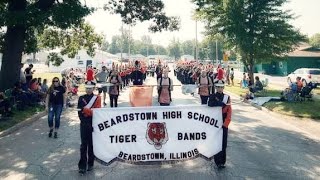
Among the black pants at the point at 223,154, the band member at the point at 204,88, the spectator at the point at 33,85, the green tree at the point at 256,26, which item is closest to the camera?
the black pants at the point at 223,154

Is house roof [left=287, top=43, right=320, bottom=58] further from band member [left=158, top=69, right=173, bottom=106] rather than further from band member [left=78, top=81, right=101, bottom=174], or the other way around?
band member [left=78, top=81, right=101, bottom=174]

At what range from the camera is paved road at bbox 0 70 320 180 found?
334 inches

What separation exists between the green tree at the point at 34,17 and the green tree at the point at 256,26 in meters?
6.48

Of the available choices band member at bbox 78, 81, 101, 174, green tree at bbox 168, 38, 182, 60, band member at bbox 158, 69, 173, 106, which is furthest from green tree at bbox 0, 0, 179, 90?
green tree at bbox 168, 38, 182, 60

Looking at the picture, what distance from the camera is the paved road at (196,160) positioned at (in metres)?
8.49

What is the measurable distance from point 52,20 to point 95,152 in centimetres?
1259

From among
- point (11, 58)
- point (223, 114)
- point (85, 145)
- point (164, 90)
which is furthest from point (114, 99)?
point (223, 114)

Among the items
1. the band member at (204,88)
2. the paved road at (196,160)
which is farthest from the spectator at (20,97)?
the band member at (204,88)

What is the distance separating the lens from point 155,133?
8852 mm

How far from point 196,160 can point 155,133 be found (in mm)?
1539

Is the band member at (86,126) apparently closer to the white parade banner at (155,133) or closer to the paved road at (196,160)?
the white parade banner at (155,133)

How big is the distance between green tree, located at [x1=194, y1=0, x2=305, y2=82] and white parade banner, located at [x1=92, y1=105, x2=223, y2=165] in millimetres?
20721

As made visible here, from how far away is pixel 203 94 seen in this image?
16.5 meters

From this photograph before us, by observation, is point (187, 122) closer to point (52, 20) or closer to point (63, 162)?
point (63, 162)
